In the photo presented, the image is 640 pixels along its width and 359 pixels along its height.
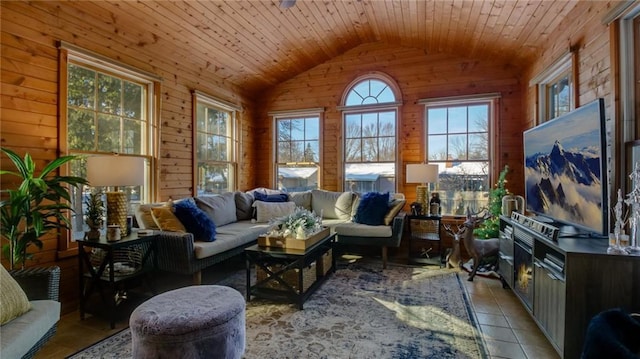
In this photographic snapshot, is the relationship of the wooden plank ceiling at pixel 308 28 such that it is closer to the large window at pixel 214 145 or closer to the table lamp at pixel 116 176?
the large window at pixel 214 145

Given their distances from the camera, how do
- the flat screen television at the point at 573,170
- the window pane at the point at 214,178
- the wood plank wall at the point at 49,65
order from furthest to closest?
the window pane at the point at 214,178
the wood plank wall at the point at 49,65
the flat screen television at the point at 573,170

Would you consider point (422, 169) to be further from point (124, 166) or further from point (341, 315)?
point (124, 166)

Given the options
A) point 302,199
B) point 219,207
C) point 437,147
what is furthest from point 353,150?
point 219,207

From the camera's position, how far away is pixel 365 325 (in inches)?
93.9

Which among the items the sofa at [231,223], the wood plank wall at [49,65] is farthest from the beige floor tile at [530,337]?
the wood plank wall at [49,65]

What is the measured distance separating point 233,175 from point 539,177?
422cm

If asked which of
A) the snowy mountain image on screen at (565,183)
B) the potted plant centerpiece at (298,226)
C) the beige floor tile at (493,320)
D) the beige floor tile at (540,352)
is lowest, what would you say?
the beige floor tile at (540,352)

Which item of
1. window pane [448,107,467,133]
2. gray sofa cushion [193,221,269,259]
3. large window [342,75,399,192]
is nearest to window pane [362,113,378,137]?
large window [342,75,399,192]

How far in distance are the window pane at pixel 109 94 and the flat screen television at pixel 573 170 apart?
4.17 m

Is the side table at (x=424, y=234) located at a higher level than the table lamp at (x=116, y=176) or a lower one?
lower

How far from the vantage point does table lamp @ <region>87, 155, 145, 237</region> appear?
2543 mm

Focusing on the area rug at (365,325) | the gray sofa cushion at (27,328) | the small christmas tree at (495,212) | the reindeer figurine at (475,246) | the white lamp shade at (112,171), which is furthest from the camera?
the small christmas tree at (495,212)

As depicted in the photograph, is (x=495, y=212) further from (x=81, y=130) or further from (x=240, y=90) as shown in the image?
(x=81, y=130)

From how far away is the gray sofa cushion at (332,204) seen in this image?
182 inches
